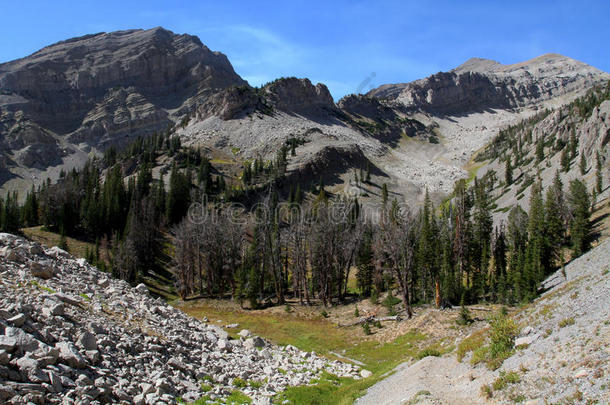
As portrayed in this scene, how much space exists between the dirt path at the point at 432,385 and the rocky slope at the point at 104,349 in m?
5.63

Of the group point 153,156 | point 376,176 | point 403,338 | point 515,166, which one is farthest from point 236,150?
A: point 403,338

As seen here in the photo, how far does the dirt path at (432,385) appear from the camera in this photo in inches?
548

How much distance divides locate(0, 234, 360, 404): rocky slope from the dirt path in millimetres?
5632

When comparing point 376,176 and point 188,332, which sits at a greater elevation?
point 376,176

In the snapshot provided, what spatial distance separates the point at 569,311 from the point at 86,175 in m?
160

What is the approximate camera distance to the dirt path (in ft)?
45.7

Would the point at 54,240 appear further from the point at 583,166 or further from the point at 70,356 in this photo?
the point at 583,166

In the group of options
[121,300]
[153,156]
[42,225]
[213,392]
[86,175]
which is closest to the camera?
[213,392]

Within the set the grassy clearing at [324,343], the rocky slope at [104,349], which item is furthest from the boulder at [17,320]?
the grassy clearing at [324,343]

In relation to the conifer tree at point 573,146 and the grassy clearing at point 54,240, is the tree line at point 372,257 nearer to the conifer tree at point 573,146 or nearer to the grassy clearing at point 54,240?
the grassy clearing at point 54,240

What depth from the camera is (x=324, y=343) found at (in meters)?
38.8

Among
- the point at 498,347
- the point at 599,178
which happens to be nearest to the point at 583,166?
the point at 599,178

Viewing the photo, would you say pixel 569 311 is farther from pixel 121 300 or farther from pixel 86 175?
pixel 86 175

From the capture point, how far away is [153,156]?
162m
